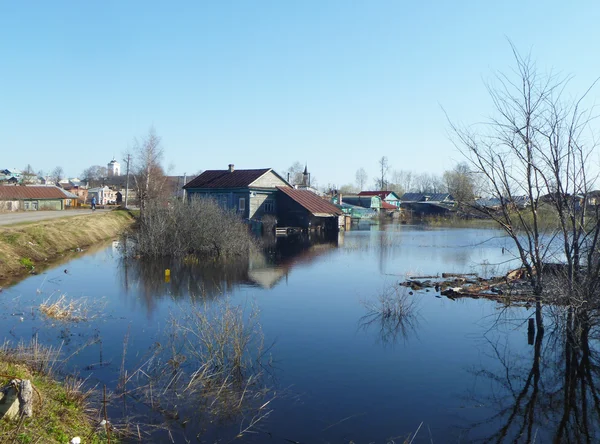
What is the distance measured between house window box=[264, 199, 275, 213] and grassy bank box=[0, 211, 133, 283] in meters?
14.0

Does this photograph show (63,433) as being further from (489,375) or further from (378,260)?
(378,260)

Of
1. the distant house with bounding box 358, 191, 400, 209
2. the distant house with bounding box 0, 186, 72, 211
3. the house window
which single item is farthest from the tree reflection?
the distant house with bounding box 358, 191, 400, 209

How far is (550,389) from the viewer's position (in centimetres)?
947

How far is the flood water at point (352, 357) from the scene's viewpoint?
789 cm

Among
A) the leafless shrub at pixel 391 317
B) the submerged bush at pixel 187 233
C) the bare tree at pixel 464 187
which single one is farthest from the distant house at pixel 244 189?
the bare tree at pixel 464 187

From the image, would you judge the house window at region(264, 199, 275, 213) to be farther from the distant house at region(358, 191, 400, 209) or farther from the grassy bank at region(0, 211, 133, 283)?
the distant house at region(358, 191, 400, 209)

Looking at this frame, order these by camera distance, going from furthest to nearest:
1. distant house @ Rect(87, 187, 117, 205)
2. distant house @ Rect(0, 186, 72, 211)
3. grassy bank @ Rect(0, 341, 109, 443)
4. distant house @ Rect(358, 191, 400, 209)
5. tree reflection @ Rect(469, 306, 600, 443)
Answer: distant house @ Rect(358, 191, 400, 209) → distant house @ Rect(87, 187, 117, 205) → distant house @ Rect(0, 186, 72, 211) → tree reflection @ Rect(469, 306, 600, 443) → grassy bank @ Rect(0, 341, 109, 443)

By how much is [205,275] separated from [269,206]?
27.2m

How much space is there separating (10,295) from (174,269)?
24.7ft

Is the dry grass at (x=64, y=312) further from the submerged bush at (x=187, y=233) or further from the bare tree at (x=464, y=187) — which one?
the submerged bush at (x=187, y=233)

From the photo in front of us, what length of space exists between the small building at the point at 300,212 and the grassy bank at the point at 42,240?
1571 cm

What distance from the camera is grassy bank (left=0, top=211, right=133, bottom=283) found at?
2058 cm

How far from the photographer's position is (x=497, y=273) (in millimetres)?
21828

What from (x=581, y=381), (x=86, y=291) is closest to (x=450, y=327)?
(x=581, y=381)
